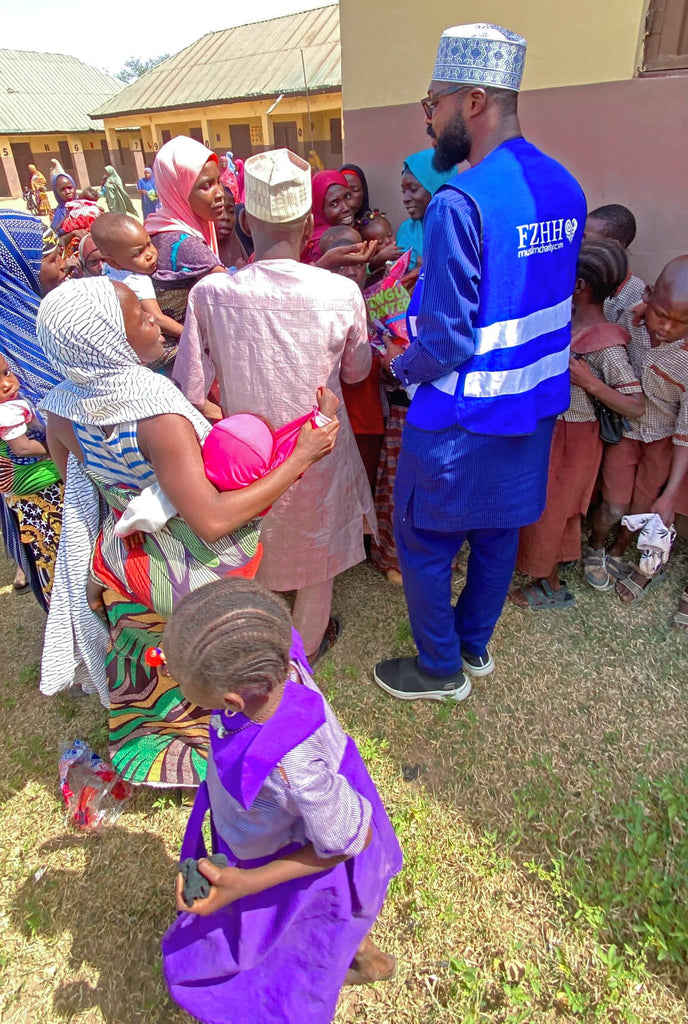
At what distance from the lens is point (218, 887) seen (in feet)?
3.93

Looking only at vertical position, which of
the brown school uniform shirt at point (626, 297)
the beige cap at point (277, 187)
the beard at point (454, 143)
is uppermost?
the beard at point (454, 143)

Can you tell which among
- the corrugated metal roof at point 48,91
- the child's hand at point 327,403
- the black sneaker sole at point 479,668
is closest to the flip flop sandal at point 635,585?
the black sneaker sole at point 479,668

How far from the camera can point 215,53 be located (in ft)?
62.6

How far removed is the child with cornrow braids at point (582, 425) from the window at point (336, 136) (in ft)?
48.6

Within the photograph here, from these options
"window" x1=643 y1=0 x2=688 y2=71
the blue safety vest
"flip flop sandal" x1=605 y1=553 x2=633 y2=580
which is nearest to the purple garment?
the blue safety vest

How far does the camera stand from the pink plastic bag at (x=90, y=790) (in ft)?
7.33

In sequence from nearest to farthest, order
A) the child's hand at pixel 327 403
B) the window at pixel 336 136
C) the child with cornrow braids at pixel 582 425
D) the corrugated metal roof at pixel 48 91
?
the child's hand at pixel 327 403 < the child with cornrow braids at pixel 582 425 < the window at pixel 336 136 < the corrugated metal roof at pixel 48 91

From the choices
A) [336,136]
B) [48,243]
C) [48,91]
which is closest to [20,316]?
[48,243]

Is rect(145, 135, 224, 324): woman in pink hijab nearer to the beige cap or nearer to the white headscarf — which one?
the beige cap

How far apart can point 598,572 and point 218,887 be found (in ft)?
8.22

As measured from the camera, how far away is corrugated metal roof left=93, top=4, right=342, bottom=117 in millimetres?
15297

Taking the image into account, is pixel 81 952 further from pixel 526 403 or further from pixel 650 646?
pixel 650 646

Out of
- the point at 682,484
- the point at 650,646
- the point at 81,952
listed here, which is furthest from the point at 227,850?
the point at 682,484

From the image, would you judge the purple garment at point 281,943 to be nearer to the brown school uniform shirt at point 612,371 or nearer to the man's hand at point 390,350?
the man's hand at point 390,350
